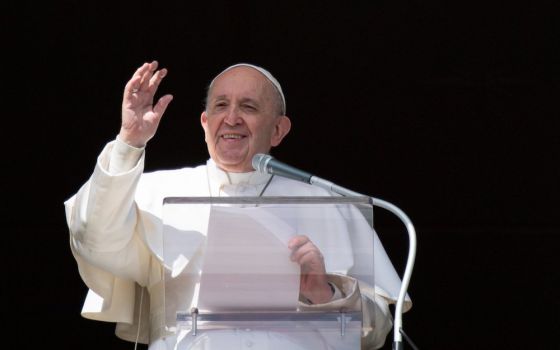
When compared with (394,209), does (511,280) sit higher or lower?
lower

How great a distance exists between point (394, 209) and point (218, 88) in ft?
3.94

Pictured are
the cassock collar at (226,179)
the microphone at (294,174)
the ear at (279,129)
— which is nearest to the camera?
the microphone at (294,174)

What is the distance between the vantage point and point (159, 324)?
401 cm

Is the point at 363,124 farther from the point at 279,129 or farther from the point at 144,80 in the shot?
the point at 144,80

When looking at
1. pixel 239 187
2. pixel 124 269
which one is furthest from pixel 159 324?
pixel 239 187

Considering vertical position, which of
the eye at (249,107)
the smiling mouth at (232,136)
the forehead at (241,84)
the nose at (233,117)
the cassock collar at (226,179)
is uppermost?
the forehead at (241,84)

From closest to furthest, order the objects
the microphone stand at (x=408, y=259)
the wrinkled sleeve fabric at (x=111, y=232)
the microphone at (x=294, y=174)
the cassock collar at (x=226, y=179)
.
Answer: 1. the microphone stand at (x=408, y=259)
2. the microphone at (x=294, y=174)
3. the wrinkled sleeve fabric at (x=111, y=232)
4. the cassock collar at (x=226, y=179)

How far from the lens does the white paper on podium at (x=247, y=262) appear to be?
327cm

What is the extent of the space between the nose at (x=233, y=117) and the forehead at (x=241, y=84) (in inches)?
2.4

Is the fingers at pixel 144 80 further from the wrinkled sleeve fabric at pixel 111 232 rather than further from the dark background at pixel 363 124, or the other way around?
the dark background at pixel 363 124

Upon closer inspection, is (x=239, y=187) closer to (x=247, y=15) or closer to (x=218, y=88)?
(x=218, y=88)

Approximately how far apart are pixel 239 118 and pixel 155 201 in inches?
14.0

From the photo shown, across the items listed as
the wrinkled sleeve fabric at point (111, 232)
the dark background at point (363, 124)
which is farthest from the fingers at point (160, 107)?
the dark background at point (363, 124)

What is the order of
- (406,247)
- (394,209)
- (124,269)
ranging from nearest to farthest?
(394,209) < (124,269) < (406,247)
